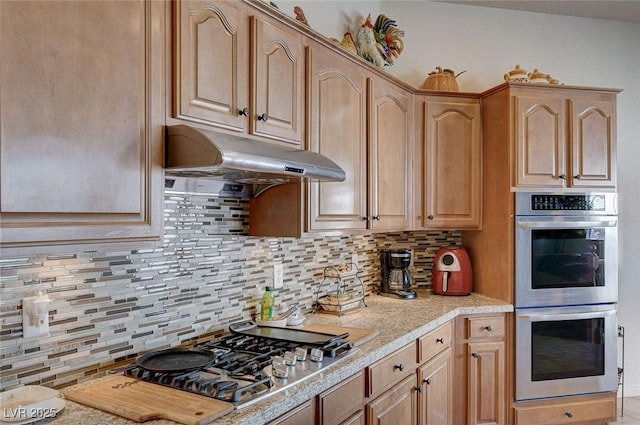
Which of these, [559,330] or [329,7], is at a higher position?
[329,7]

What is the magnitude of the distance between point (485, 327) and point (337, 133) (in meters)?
1.52

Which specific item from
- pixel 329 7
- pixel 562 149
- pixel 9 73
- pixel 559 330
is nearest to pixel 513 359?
pixel 559 330

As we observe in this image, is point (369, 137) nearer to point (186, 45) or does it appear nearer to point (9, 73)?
point (186, 45)

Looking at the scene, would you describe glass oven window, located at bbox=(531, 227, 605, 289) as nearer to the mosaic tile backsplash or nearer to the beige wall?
the beige wall

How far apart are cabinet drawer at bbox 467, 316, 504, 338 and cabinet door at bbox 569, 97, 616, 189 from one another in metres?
1.00

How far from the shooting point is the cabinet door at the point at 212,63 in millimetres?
1421

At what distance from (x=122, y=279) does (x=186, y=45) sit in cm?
81

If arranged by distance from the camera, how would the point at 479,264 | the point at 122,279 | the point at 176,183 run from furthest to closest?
the point at 479,264 → the point at 176,183 → the point at 122,279

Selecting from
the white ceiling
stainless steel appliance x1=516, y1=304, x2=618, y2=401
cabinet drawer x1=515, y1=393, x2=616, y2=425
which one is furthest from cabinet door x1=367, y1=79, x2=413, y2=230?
cabinet drawer x1=515, y1=393, x2=616, y2=425

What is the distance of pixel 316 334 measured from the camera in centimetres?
195

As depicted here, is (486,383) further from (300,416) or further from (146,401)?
(146,401)

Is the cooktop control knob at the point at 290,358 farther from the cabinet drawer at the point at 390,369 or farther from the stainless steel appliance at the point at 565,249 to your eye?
the stainless steel appliance at the point at 565,249

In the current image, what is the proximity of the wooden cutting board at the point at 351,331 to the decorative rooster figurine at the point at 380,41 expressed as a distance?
1664mm

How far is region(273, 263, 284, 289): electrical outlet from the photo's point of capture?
231 cm
